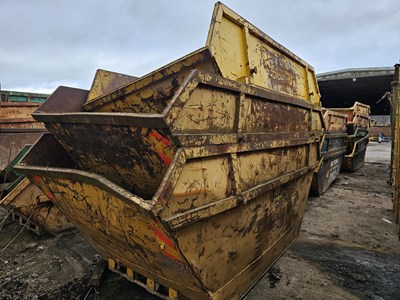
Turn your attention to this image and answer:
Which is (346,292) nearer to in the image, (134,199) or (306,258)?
(306,258)

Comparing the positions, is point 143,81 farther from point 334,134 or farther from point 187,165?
point 334,134

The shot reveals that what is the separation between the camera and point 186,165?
158 centimetres

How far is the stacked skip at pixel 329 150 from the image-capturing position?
18.3 ft

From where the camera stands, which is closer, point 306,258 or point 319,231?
point 306,258

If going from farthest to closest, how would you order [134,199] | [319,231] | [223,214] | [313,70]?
[313,70]
[319,231]
[223,214]
[134,199]

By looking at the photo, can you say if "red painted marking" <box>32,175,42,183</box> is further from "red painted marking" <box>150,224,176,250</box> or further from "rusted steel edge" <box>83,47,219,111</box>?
"red painted marking" <box>150,224,176,250</box>

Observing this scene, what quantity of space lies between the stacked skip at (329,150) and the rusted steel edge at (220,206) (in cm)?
322

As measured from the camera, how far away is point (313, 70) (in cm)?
428

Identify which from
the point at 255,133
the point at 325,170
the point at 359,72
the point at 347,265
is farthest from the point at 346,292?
the point at 359,72

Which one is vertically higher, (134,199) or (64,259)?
(134,199)

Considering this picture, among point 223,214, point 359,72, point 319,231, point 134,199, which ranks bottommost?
point 319,231

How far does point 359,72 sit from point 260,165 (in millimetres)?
13552

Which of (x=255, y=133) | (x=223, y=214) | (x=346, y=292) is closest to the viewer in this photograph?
(x=223, y=214)

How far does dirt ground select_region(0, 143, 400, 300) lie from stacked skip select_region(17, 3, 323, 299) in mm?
225
